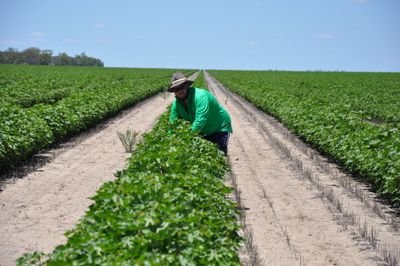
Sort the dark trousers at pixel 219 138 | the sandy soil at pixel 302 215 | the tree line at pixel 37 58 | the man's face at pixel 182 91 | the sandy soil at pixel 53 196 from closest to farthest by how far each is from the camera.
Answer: the sandy soil at pixel 302 215
the sandy soil at pixel 53 196
the man's face at pixel 182 91
the dark trousers at pixel 219 138
the tree line at pixel 37 58

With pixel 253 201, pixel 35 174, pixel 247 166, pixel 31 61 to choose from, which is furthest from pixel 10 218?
pixel 31 61

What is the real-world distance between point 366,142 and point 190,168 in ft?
17.7

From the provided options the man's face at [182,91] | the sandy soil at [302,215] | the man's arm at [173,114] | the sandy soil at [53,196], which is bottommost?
the sandy soil at [53,196]

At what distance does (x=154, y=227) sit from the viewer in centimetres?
386

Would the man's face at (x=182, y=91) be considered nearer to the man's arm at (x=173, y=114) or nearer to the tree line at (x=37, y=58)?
the man's arm at (x=173, y=114)

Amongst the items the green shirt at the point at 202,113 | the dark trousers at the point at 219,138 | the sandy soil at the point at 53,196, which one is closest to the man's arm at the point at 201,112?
the green shirt at the point at 202,113

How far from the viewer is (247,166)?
11102mm

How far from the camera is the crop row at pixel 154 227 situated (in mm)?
3514

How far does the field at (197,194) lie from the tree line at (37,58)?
404ft

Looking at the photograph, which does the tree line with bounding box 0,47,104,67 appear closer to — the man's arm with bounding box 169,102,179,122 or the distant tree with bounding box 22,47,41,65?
the distant tree with bounding box 22,47,41,65

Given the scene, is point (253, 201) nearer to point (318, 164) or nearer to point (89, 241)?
point (318, 164)

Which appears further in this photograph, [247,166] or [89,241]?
[247,166]

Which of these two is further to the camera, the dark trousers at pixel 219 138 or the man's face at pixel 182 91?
the dark trousers at pixel 219 138

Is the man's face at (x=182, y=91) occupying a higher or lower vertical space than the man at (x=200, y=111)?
higher
